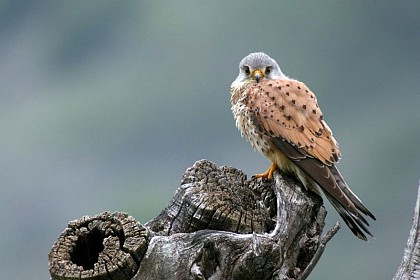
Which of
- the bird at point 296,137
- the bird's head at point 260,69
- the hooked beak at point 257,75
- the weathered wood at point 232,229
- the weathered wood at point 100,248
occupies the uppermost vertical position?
the bird's head at point 260,69

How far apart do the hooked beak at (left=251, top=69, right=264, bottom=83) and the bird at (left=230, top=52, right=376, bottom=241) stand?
240 millimetres

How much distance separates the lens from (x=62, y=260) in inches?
113

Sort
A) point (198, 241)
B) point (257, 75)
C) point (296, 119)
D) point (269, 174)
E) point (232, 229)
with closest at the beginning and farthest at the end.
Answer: point (198, 241) < point (232, 229) < point (269, 174) < point (296, 119) < point (257, 75)

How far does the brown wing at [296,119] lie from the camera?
3992 millimetres

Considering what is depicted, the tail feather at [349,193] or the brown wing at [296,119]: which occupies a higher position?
the brown wing at [296,119]

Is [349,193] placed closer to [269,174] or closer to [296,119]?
[269,174]

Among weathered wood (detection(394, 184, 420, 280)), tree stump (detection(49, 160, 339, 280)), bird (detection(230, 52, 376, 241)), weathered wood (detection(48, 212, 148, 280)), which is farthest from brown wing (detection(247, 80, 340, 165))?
weathered wood (detection(48, 212, 148, 280))

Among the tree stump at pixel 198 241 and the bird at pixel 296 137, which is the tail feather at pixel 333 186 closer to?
the bird at pixel 296 137

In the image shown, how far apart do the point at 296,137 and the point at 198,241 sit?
1.31m

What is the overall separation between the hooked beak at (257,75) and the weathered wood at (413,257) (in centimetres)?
211

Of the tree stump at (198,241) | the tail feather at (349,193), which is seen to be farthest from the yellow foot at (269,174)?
the tree stump at (198,241)

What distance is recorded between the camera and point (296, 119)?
13.4 ft

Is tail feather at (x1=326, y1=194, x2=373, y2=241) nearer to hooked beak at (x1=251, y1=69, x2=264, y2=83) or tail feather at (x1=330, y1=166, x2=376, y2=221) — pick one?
tail feather at (x1=330, y1=166, x2=376, y2=221)

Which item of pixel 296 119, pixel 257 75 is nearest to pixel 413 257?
pixel 296 119
